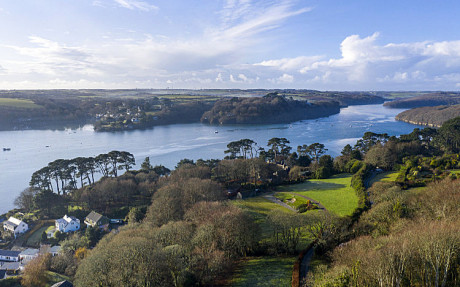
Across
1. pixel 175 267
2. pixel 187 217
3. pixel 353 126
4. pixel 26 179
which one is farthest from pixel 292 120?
pixel 175 267

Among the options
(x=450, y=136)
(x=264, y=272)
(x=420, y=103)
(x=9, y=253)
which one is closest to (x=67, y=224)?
(x=9, y=253)

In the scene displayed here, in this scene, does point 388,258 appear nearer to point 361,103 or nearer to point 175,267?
point 175,267

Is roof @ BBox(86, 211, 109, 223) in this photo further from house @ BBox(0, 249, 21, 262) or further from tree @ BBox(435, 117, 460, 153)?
tree @ BBox(435, 117, 460, 153)

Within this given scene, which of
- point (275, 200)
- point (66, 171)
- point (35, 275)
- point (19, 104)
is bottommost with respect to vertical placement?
point (35, 275)

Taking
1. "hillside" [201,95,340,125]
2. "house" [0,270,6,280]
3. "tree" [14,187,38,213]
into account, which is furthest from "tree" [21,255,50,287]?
"hillside" [201,95,340,125]

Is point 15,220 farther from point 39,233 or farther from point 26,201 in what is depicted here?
point 26,201

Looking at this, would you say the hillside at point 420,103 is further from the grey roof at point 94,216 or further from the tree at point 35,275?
the tree at point 35,275
